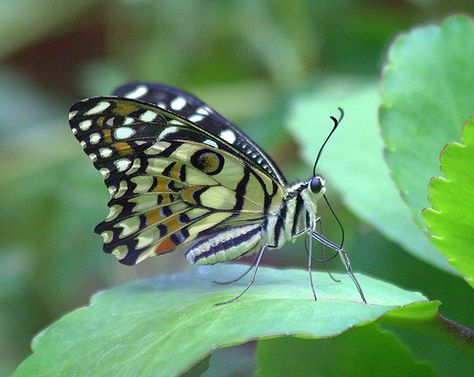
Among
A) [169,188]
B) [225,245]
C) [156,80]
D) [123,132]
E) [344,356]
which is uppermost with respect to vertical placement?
[156,80]

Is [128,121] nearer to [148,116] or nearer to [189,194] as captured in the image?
[148,116]

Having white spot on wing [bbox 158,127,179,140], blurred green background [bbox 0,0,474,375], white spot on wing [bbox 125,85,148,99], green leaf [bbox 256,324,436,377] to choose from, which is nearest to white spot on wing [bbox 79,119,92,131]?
white spot on wing [bbox 158,127,179,140]

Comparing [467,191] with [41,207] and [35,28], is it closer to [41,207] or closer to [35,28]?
[41,207]

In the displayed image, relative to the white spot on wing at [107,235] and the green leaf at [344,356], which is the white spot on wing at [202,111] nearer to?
the white spot on wing at [107,235]

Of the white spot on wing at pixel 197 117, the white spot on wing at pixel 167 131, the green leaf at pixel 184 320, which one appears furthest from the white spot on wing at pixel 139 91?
the green leaf at pixel 184 320

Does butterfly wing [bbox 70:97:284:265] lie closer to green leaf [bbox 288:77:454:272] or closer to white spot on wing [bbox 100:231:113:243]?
white spot on wing [bbox 100:231:113:243]

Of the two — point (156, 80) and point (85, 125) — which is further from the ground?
point (156, 80)

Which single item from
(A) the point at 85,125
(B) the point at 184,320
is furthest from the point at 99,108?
(B) the point at 184,320
